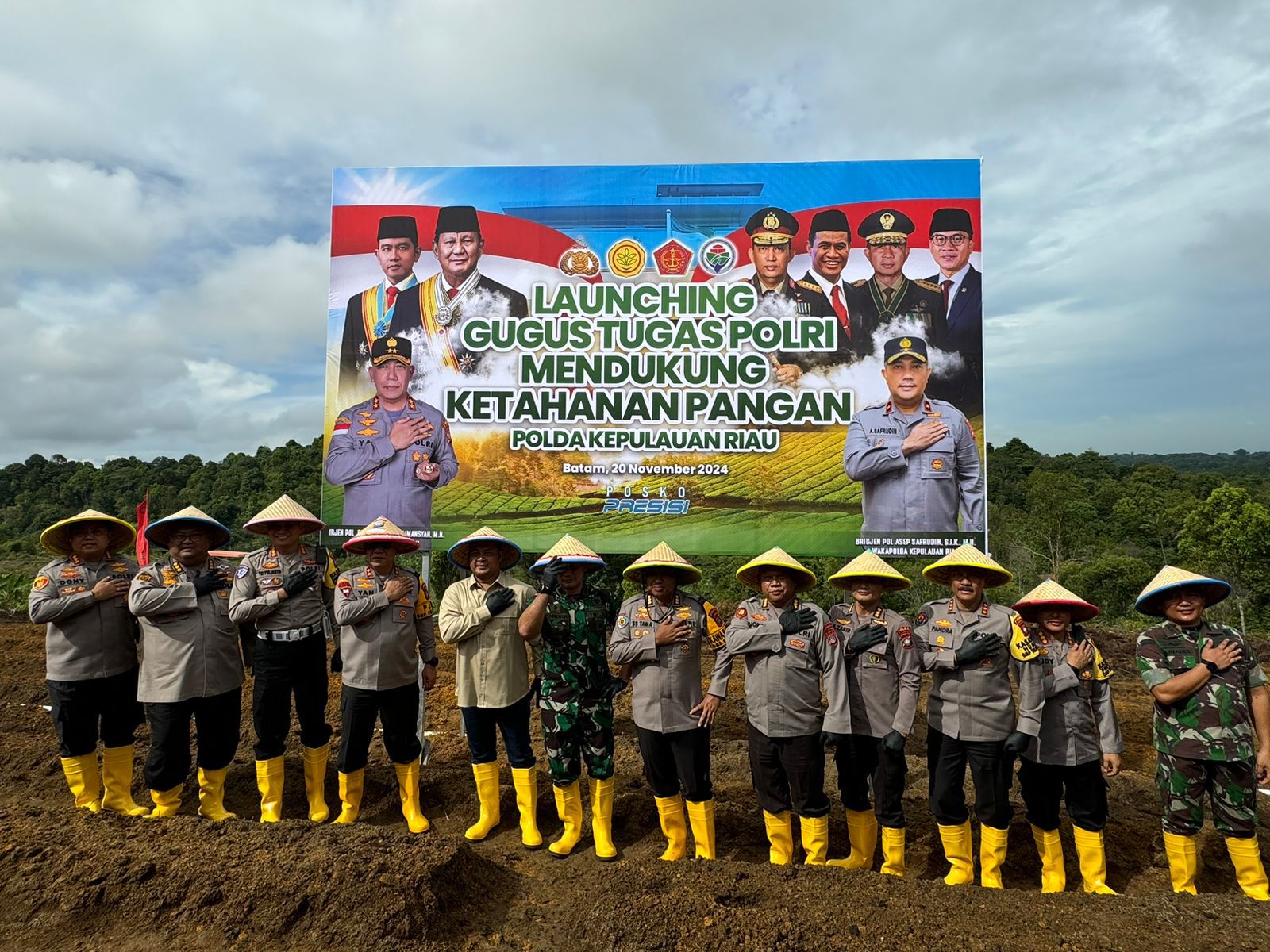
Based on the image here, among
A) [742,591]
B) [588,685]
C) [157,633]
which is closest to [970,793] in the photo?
[588,685]

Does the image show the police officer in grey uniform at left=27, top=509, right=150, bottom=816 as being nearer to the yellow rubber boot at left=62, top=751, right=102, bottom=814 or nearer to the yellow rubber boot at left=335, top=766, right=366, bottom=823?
the yellow rubber boot at left=62, top=751, right=102, bottom=814

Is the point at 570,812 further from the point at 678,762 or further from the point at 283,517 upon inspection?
the point at 283,517

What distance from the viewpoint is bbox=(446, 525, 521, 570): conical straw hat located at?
4.63m

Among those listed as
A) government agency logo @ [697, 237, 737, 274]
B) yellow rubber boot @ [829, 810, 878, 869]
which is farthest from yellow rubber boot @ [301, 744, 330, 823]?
government agency logo @ [697, 237, 737, 274]

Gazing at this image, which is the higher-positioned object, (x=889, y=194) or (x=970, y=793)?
(x=889, y=194)

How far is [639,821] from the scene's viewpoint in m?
4.89

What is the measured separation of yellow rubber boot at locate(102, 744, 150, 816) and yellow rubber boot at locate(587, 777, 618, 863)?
8.81 feet

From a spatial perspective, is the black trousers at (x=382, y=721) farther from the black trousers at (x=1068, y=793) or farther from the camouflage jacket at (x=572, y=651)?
the black trousers at (x=1068, y=793)

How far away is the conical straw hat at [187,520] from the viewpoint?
15.0ft


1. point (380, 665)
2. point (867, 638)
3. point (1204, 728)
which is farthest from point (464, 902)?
point (1204, 728)

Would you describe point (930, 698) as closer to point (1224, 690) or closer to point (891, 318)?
point (1224, 690)

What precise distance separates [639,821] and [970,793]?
2.29m

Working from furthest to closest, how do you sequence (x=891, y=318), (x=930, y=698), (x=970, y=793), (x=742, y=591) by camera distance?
(x=742, y=591)
(x=891, y=318)
(x=970, y=793)
(x=930, y=698)

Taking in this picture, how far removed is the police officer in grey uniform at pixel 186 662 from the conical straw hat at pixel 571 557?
187 cm
